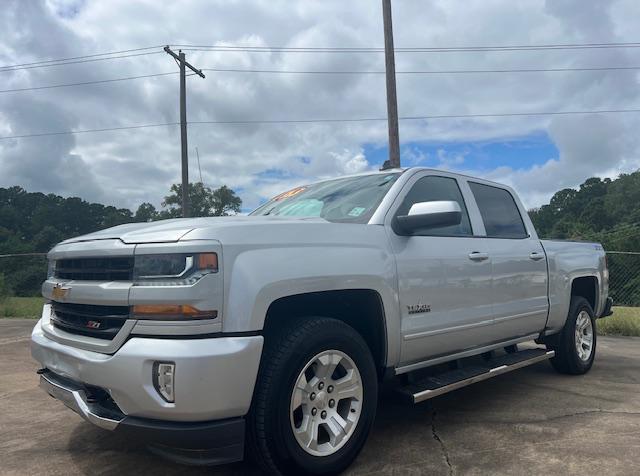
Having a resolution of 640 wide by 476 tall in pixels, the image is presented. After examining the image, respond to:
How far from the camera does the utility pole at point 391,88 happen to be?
37.5 feet

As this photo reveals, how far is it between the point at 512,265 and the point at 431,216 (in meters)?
1.50

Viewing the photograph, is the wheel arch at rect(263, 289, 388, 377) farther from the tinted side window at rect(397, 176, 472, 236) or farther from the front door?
the tinted side window at rect(397, 176, 472, 236)

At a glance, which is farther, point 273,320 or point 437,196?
point 437,196

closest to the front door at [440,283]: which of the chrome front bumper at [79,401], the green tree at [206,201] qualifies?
the chrome front bumper at [79,401]

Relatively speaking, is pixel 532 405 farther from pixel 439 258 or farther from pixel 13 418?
pixel 13 418

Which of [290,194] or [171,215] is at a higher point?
[171,215]

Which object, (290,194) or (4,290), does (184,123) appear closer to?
(4,290)

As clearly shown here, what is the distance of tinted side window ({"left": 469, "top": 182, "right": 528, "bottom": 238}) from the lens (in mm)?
4629

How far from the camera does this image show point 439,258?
373 cm

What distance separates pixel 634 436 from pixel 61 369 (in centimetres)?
374

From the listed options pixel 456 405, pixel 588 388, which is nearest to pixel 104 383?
pixel 456 405

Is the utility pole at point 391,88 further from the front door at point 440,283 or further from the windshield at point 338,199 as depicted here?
the front door at point 440,283

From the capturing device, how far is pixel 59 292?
3121 millimetres

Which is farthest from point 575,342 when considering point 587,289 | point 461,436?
point 461,436
